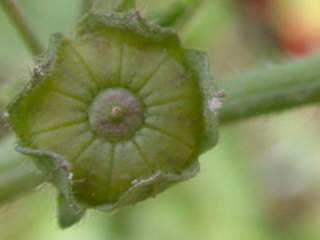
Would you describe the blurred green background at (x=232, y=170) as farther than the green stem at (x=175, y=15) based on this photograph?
Yes

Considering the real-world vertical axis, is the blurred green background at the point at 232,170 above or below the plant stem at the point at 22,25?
below

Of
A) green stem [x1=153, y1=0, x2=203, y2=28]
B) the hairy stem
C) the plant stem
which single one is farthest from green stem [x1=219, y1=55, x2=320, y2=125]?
the plant stem

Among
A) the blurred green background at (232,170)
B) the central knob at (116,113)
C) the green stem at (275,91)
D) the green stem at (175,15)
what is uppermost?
the central knob at (116,113)

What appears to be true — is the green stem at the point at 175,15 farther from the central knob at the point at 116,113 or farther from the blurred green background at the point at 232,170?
the blurred green background at the point at 232,170

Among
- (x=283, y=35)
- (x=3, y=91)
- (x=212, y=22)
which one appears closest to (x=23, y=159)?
(x=3, y=91)

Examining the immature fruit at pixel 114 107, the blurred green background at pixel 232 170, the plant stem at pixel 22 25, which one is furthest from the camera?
the blurred green background at pixel 232 170

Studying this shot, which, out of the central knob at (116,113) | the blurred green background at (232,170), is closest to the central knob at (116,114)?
the central knob at (116,113)

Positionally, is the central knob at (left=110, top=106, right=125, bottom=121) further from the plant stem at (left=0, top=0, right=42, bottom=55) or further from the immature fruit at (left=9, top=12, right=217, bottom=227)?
the plant stem at (left=0, top=0, right=42, bottom=55)

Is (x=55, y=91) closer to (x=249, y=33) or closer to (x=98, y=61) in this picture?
(x=98, y=61)
